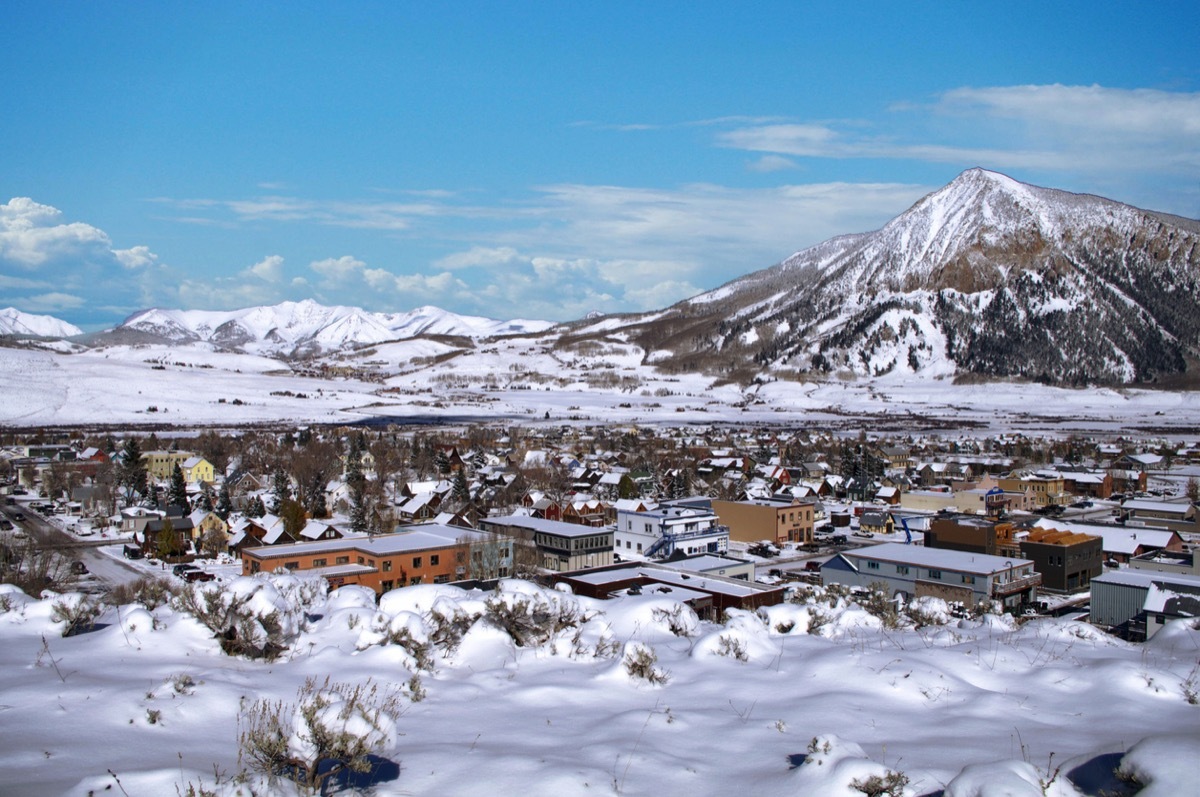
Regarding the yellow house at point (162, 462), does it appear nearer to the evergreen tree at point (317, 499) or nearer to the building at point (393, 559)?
the evergreen tree at point (317, 499)

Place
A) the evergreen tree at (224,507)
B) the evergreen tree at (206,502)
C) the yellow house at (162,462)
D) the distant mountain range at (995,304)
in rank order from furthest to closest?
the distant mountain range at (995,304), the yellow house at (162,462), the evergreen tree at (206,502), the evergreen tree at (224,507)

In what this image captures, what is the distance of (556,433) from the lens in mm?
67250

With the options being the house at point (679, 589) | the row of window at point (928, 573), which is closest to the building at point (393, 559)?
the house at point (679, 589)

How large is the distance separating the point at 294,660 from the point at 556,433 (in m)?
62.2

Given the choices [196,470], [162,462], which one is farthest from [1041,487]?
[162,462]

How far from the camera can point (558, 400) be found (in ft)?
368

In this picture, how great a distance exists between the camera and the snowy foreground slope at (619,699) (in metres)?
3.38

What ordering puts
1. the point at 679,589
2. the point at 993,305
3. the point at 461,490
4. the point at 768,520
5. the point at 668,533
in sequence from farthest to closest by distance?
the point at 993,305 < the point at 461,490 < the point at 768,520 < the point at 668,533 < the point at 679,589

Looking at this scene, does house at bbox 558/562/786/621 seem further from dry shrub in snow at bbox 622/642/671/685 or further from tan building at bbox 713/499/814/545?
tan building at bbox 713/499/814/545

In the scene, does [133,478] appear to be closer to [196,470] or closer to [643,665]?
[196,470]

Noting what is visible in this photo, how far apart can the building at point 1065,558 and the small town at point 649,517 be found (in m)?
0.06

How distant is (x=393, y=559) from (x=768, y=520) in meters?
14.7

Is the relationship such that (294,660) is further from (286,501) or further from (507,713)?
(286,501)

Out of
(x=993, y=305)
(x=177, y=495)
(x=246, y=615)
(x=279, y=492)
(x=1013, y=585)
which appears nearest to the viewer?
(x=246, y=615)
